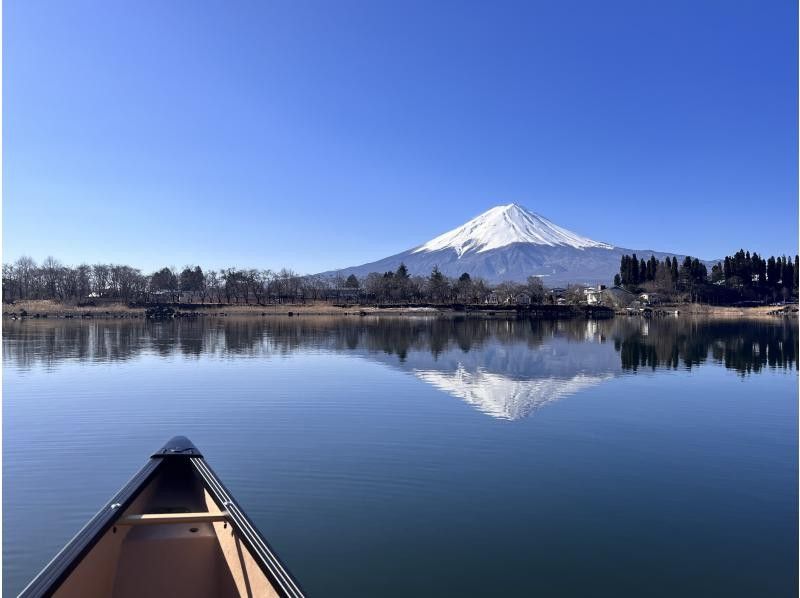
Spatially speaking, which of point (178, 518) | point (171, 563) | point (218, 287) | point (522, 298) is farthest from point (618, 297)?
point (171, 563)

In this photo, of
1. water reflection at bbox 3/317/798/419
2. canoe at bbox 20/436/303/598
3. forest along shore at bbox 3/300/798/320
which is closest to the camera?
canoe at bbox 20/436/303/598


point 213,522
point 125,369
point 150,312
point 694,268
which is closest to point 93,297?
point 150,312

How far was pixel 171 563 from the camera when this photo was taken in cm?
523

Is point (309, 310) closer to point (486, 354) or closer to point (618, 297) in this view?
point (618, 297)

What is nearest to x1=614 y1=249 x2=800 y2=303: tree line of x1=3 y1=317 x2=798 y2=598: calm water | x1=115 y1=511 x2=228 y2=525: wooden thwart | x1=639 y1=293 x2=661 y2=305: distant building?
x1=639 y1=293 x2=661 y2=305: distant building

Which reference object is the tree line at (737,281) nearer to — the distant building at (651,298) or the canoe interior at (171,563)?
the distant building at (651,298)

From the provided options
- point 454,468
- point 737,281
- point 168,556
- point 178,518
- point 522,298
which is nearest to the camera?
point 168,556

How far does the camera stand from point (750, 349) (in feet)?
117

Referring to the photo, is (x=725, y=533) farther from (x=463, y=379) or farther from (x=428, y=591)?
(x=463, y=379)

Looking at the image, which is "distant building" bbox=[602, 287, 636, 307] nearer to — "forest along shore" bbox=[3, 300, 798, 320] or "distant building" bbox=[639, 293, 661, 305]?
"distant building" bbox=[639, 293, 661, 305]

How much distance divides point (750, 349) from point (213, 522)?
1542 inches

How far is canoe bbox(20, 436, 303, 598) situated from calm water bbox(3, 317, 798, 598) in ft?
4.17

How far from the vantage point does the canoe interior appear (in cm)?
466

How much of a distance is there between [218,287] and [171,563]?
4494 inches
